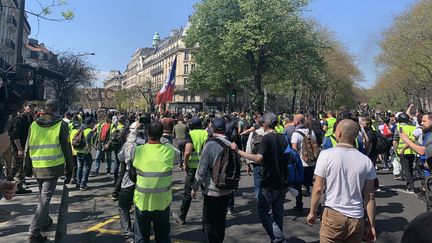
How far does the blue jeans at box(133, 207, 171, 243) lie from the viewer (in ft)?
14.3

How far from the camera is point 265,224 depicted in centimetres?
535

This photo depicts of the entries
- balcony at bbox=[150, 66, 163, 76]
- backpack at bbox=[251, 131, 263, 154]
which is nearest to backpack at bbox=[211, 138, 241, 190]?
backpack at bbox=[251, 131, 263, 154]

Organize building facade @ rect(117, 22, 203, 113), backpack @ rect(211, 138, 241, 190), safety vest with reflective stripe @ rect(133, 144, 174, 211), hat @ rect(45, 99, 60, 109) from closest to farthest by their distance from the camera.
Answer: safety vest with reflective stripe @ rect(133, 144, 174, 211) < backpack @ rect(211, 138, 241, 190) < hat @ rect(45, 99, 60, 109) < building facade @ rect(117, 22, 203, 113)

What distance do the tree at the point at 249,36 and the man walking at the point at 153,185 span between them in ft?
92.8

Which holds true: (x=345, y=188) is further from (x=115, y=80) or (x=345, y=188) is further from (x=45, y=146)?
(x=115, y=80)

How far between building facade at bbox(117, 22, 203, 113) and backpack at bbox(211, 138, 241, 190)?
211 feet

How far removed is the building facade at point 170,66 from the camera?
9156cm

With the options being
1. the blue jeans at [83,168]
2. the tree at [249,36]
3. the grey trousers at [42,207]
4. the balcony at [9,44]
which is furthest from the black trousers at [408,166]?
the balcony at [9,44]

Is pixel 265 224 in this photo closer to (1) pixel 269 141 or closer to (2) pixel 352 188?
(1) pixel 269 141

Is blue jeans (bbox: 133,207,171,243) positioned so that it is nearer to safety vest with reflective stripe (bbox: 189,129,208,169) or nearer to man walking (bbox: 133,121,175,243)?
man walking (bbox: 133,121,175,243)

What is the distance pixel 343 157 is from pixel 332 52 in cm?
4979

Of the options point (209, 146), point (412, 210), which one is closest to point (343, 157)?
point (209, 146)

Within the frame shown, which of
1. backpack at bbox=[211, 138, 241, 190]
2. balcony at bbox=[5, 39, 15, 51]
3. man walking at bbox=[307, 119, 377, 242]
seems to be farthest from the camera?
balcony at bbox=[5, 39, 15, 51]

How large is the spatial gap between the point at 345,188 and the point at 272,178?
1.75 m
